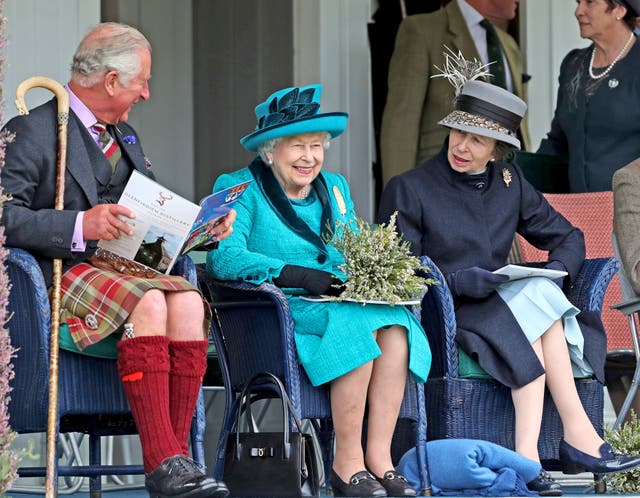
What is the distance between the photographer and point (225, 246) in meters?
4.47

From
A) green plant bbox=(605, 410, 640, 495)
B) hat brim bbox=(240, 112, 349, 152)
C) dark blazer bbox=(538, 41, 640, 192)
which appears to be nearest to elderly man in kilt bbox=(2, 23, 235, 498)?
hat brim bbox=(240, 112, 349, 152)

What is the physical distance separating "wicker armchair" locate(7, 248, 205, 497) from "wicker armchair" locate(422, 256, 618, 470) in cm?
93

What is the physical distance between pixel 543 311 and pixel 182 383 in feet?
4.44

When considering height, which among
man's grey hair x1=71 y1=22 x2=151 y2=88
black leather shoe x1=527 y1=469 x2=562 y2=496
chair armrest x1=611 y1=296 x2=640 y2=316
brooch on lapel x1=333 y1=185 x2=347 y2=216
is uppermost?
man's grey hair x1=71 y1=22 x2=151 y2=88

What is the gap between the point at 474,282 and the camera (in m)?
4.70

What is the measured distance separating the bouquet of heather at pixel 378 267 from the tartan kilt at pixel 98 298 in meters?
0.57

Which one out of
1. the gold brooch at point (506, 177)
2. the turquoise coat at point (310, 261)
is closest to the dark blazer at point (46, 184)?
the turquoise coat at point (310, 261)

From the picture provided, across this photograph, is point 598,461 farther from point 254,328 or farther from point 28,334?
point 28,334

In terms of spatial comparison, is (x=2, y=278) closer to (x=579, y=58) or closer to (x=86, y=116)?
(x=86, y=116)

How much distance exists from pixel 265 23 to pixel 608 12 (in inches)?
73.5

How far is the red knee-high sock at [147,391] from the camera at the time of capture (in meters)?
3.78

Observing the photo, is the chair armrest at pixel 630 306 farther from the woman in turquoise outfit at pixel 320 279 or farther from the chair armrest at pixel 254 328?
the chair armrest at pixel 254 328

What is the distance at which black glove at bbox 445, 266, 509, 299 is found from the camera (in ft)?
15.4

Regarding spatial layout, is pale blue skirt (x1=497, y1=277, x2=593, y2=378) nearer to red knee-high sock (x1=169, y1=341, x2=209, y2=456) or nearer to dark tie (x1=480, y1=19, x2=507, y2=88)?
red knee-high sock (x1=169, y1=341, x2=209, y2=456)
